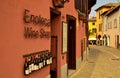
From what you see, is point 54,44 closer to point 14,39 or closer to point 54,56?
point 54,56

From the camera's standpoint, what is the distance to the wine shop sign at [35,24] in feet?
A: 20.9

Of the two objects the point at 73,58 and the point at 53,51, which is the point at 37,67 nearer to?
the point at 53,51

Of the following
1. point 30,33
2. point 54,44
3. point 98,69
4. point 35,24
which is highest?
point 35,24

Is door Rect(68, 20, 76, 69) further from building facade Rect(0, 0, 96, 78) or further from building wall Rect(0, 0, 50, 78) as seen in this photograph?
building wall Rect(0, 0, 50, 78)

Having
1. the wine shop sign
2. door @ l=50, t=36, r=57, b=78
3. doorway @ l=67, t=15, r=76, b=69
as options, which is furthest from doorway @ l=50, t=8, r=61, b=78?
doorway @ l=67, t=15, r=76, b=69

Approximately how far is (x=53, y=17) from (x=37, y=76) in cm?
377

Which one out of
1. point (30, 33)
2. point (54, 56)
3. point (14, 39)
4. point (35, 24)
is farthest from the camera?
point (54, 56)

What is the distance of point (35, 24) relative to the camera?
7.15 metres

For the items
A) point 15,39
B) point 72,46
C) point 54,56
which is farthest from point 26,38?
point 72,46

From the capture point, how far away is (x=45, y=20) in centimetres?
809

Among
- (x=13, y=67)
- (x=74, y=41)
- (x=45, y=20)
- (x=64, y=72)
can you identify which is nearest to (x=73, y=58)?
(x=74, y=41)

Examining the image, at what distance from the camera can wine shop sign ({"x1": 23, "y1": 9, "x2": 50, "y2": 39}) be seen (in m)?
6.38

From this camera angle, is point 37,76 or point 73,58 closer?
point 37,76

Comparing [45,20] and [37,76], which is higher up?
[45,20]
